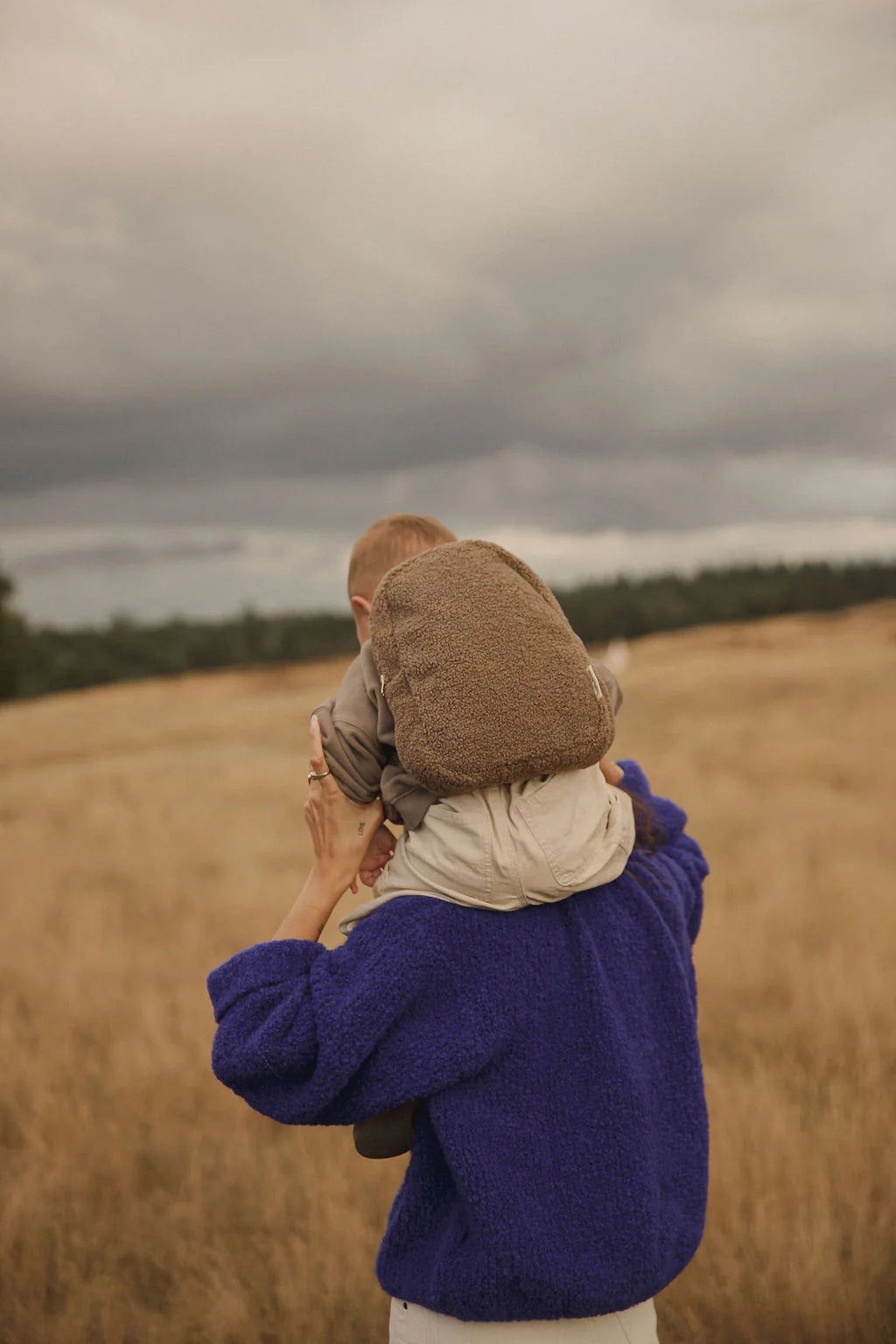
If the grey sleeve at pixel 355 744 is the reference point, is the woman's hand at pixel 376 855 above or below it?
below

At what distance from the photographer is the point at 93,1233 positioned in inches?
146

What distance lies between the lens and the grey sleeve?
1653mm

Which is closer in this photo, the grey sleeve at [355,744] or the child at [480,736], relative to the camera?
the child at [480,736]

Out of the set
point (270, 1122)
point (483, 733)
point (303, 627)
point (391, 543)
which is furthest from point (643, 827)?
point (303, 627)

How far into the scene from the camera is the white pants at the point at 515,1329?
165cm

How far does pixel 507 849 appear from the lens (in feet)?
4.92

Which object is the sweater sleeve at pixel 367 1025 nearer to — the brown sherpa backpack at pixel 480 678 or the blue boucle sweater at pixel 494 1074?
the blue boucle sweater at pixel 494 1074

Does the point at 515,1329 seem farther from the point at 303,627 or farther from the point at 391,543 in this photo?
the point at 303,627

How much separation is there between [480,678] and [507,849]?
0.89ft

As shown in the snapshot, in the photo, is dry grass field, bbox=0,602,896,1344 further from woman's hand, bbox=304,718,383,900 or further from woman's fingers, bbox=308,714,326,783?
woman's fingers, bbox=308,714,326,783

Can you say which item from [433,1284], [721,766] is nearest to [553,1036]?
[433,1284]

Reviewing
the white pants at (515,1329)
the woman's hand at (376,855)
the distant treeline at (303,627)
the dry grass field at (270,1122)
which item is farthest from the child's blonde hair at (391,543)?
the distant treeline at (303,627)

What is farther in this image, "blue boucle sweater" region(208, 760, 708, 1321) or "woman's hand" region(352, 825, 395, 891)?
"woman's hand" region(352, 825, 395, 891)

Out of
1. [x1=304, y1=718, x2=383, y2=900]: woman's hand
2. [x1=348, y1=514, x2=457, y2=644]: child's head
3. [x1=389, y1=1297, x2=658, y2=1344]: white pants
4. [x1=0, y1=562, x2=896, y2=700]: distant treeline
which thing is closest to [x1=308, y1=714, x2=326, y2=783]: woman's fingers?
[x1=304, y1=718, x2=383, y2=900]: woman's hand
